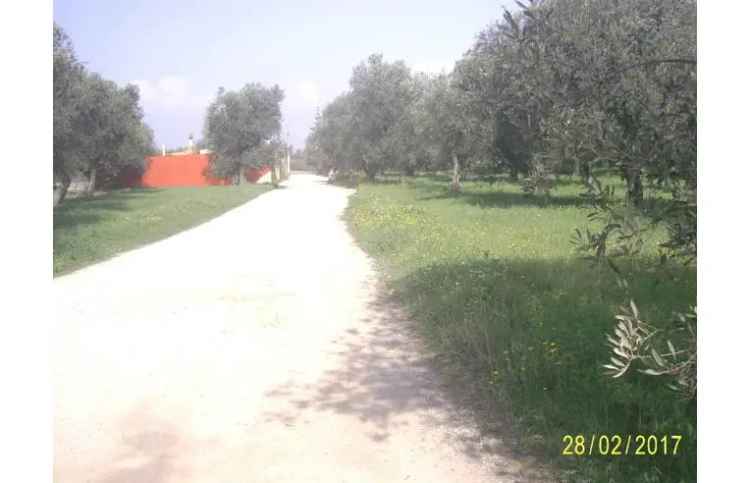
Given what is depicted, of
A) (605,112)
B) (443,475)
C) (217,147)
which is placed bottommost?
(443,475)

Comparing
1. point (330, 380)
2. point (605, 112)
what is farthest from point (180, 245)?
point (605, 112)

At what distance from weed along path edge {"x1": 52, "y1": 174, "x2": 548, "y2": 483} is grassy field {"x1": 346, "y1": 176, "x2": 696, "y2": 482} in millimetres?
365

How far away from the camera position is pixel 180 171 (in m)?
49.9

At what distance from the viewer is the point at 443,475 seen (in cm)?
349

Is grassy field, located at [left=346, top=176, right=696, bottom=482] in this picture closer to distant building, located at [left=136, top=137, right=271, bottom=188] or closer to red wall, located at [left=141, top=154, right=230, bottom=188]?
distant building, located at [left=136, top=137, right=271, bottom=188]

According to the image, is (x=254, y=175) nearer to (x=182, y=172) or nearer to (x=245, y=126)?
(x=182, y=172)

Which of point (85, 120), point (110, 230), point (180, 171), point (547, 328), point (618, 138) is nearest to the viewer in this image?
point (618, 138)

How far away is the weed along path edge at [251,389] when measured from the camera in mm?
3621

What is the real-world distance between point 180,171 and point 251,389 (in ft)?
157

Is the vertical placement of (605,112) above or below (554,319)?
above

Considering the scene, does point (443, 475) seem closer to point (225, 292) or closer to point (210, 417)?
point (210, 417)

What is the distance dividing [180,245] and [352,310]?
731 centimetres

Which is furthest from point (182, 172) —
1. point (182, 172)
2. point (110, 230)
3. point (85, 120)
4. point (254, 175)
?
point (110, 230)

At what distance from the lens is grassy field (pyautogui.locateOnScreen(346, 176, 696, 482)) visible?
3.74 metres
